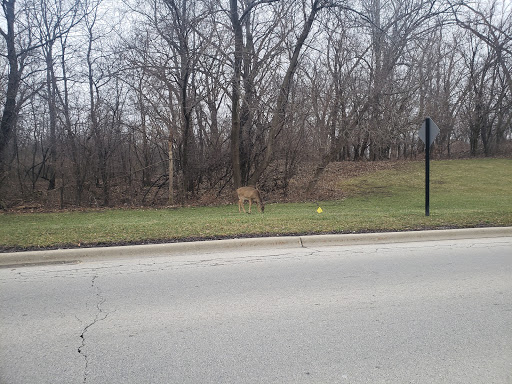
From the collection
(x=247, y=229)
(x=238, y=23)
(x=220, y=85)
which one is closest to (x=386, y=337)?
(x=247, y=229)

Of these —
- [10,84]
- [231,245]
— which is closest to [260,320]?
[231,245]

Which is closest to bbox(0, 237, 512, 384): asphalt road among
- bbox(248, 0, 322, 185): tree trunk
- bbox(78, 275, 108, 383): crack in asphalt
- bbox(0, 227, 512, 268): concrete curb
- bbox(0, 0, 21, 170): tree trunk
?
bbox(78, 275, 108, 383): crack in asphalt

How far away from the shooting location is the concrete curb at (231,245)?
7219 mm

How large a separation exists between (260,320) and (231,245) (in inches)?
145

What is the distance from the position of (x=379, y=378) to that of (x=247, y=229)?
6.17 meters

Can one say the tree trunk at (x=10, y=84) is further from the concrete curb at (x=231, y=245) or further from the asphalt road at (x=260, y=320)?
the asphalt road at (x=260, y=320)

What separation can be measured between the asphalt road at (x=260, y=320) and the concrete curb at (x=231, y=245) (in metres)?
0.42

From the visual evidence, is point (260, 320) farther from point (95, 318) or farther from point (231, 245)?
point (231, 245)

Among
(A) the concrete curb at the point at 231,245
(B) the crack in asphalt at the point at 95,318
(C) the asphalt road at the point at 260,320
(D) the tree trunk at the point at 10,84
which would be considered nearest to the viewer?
(C) the asphalt road at the point at 260,320

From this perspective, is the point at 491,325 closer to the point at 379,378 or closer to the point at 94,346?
the point at 379,378

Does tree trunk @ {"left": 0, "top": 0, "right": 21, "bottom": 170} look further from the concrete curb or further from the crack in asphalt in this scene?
the crack in asphalt

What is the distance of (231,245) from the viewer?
26.5ft

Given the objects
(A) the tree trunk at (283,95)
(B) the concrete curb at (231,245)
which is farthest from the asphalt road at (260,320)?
(A) the tree trunk at (283,95)

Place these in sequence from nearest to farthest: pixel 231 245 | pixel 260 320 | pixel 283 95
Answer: pixel 260 320, pixel 231 245, pixel 283 95
